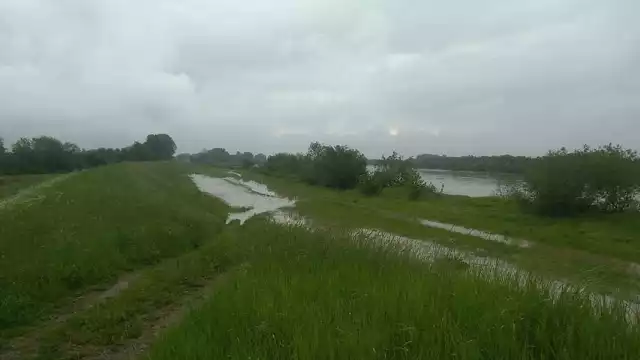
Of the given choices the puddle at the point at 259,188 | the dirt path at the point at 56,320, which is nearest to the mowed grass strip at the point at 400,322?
the dirt path at the point at 56,320

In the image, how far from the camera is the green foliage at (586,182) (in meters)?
29.3

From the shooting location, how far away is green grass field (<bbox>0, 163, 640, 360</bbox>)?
5684 millimetres

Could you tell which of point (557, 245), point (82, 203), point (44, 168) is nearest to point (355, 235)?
point (557, 245)

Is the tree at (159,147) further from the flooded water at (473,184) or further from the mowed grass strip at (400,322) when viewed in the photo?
the mowed grass strip at (400,322)

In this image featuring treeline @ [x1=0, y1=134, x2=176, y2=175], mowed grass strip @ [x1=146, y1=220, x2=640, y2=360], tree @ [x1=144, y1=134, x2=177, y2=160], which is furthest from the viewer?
tree @ [x1=144, y1=134, x2=177, y2=160]

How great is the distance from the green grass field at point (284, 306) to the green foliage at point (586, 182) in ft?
74.3

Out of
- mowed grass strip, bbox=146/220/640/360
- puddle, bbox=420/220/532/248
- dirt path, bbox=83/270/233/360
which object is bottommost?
puddle, bbox=420/220/532/248

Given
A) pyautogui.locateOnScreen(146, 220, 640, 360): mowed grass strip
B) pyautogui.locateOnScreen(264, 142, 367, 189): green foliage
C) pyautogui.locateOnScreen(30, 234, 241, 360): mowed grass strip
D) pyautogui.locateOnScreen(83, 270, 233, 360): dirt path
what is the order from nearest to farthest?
pyautogui.locateOnScreen(146, 220, 640, 360): mowed grass strip
pyautogui.locateOnScreen(83, 270, 233, 360): dirt path
pyautogui.locateOnScreen(30, 234, 241, 360): mowed grass strip
pyautogui.locateOnScreen(264, 142, 367, 189): green foliage

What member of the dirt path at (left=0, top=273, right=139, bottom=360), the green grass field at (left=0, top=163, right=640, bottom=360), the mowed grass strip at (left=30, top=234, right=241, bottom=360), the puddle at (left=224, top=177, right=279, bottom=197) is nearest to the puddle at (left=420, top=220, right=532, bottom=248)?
the green grass field at (left=0, top=163, right=640, bottom=360)

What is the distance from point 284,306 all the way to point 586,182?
29.5m

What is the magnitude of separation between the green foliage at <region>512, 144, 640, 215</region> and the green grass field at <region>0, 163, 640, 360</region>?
2265 centimetres

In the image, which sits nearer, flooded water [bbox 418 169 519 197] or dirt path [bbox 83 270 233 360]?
dirt path [bbox 83 270 233 360]

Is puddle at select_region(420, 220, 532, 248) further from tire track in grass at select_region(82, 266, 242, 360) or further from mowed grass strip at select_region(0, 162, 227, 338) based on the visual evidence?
tire track in grass at select_region(82, 266, 242, 360)

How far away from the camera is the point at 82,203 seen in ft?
76.1
